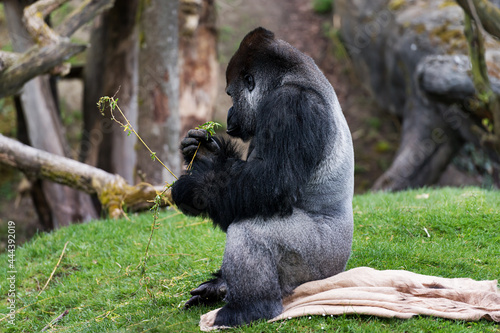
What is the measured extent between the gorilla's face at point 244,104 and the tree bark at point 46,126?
519 centimetres

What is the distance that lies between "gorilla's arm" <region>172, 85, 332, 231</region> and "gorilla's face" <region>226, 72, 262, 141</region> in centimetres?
25

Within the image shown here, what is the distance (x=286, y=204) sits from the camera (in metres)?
3.06

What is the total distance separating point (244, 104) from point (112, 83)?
227 inches

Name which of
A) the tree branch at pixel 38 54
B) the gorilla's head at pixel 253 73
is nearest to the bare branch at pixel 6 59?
the tree branch at pixel 38 54

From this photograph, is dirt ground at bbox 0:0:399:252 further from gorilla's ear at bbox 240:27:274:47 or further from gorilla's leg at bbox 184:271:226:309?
gorilla's ear at bbox 240:27:274:47

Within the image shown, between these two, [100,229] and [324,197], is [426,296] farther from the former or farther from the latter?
[100,229]

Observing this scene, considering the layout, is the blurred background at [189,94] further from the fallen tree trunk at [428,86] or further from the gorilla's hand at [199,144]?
the gorilla's hand at [199,144]

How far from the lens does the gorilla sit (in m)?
3.04

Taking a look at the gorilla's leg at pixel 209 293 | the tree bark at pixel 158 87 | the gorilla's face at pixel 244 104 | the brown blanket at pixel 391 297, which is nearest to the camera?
the brown blanket at pixel 391 297

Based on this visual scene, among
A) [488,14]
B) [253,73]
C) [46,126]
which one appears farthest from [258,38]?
[46,126]

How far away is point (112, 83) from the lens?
8.70 meters

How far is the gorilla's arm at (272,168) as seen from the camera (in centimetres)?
302

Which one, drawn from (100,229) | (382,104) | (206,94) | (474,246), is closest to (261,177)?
(474,246)

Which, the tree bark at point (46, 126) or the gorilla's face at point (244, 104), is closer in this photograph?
the gorilla's face at point (244, 104)
